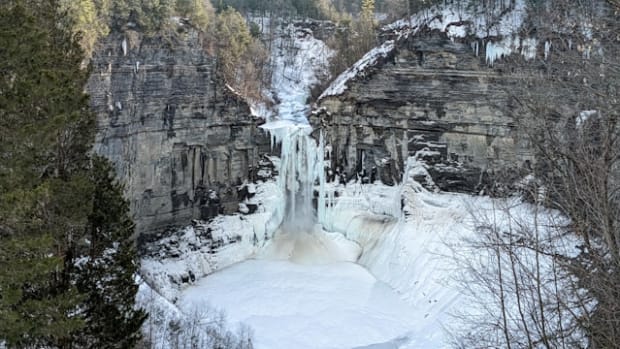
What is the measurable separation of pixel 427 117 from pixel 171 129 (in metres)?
11.9

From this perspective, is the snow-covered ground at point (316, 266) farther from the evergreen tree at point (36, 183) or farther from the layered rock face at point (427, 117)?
the evergreen tree at point (36, 183)

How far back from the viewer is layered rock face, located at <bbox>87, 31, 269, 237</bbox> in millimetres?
26156

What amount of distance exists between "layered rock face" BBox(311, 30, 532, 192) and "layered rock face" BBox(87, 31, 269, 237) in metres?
4.55

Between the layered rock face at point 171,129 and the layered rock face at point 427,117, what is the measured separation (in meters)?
4.55

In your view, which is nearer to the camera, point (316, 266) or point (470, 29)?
point (470, 29)

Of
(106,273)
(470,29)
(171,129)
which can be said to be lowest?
(106,273)

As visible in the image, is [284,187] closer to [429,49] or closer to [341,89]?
[341,89]

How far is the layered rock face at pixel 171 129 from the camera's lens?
85.8 feet

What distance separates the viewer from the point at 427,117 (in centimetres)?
2945

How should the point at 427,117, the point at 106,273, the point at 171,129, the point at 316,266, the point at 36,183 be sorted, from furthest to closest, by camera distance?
the point at 427,117, the point at 171,129, the point at 316,266, the point at 106,273, the point at 36,183

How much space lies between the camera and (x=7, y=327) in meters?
8.88

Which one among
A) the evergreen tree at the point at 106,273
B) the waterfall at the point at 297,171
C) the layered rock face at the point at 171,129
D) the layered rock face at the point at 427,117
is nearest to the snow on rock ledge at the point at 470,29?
the layered rock face at the point at 427,117

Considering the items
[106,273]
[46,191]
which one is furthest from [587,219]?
[106,273]

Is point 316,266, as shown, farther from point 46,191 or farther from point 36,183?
point 46,191
